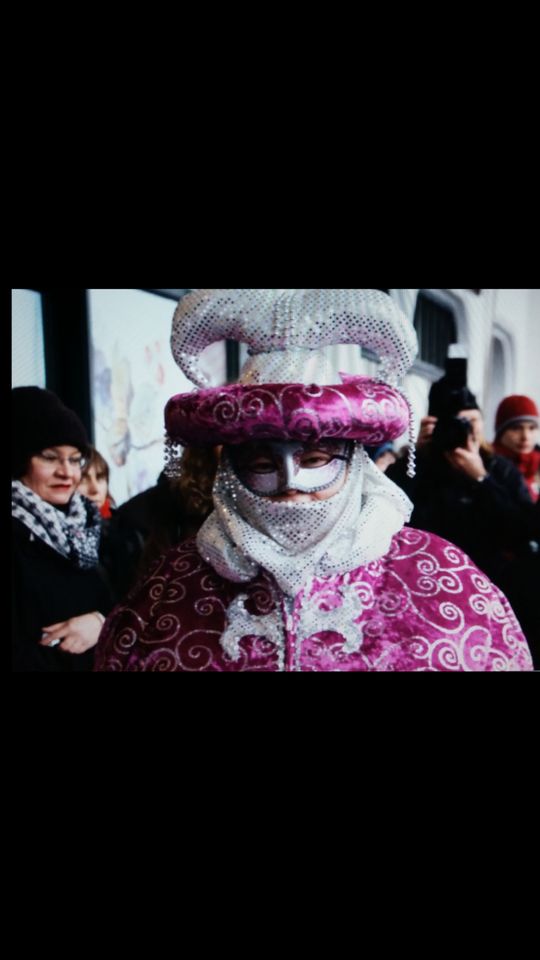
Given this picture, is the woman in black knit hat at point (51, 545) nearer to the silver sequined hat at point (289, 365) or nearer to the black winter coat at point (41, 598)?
the black winter coat at point (41, 598)

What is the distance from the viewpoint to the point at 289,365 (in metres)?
1.36

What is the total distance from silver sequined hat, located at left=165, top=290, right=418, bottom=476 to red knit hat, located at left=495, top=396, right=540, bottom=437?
410 mm

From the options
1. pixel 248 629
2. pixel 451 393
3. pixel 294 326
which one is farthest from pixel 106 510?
pixel 451 393

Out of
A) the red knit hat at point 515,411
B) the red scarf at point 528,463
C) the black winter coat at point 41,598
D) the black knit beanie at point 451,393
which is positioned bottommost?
the black winter coat at point 41,598

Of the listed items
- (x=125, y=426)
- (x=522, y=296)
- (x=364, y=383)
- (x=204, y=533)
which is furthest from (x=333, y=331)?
(x=125, y=426)

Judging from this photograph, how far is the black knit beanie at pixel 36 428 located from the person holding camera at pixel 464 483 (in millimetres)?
668

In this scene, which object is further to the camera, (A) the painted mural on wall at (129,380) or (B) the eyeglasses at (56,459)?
(A) the painted mural on wall at (129,380)

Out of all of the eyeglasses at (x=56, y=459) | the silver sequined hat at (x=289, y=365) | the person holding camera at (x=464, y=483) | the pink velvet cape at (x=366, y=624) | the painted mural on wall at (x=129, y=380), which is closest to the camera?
the silver sequined hat at (x=289, y=365)

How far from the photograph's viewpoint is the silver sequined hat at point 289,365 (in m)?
1.26

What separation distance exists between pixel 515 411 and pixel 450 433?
0.17 metres

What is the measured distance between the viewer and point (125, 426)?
1862 millimetres

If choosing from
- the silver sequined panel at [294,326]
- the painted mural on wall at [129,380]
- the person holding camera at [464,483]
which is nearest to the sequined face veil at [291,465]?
the silver sequined panel at [294,326]

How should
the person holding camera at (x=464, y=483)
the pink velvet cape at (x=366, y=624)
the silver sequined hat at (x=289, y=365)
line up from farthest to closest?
the person holding camera at (x=464, y=483)
the pink velvet cape at (x=366, y=624)
the silver sequined hat at (x=289, y=365)

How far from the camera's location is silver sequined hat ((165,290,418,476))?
49.7 inches
